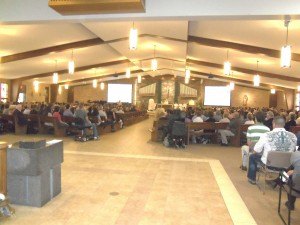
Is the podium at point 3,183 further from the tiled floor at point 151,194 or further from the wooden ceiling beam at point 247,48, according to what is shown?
the wooden ceiling beam at point 247,48

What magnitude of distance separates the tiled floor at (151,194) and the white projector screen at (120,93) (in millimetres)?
18328

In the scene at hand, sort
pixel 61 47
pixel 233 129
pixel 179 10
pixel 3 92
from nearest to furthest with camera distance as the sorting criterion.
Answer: pixel 179 10 → pixel 233 129 → pixel 61 47 → pixel 3 92

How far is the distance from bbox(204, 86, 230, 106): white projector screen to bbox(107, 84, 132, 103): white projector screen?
6.34m

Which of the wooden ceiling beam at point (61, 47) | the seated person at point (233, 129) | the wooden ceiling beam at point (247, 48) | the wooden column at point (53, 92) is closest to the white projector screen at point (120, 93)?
the wooden column at point (53, 92)

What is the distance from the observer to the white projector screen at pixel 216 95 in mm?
23812

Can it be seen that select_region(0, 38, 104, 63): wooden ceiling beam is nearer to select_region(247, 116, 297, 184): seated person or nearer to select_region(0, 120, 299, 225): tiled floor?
select_region(0, 120, 299, 225): tiled floor

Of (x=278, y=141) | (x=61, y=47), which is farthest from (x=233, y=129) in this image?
(x=61, y=47)

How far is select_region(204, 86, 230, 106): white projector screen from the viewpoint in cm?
2381

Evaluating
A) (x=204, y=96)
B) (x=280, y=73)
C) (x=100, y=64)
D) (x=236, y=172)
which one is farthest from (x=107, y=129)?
(x=204, y=96)

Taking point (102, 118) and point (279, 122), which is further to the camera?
point (102, 118)

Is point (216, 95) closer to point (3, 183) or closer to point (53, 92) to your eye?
point (53, 92)

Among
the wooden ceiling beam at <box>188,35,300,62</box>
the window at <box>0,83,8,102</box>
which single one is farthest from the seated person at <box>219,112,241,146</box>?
the window at <box>0,83,8,102</box>

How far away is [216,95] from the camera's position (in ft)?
78.5

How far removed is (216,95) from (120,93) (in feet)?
25.6
